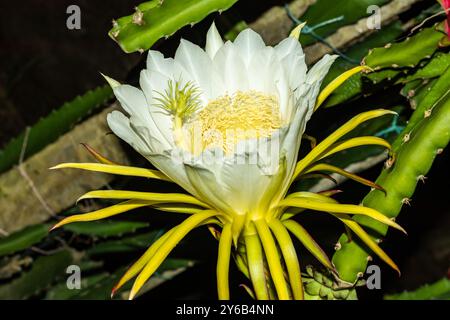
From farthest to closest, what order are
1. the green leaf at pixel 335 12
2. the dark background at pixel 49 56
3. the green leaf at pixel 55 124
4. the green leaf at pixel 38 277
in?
the dark background at pixel 49 56 → the green leaf at pixel 38 277 → the green leaf at pixel 55 124 → the green leaf at pixel 335 12

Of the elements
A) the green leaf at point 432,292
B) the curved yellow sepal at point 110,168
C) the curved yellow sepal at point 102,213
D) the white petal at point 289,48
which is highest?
the white petal at point 289,48

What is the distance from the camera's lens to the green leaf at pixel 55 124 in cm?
129

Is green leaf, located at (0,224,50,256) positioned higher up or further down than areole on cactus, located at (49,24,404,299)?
higher up

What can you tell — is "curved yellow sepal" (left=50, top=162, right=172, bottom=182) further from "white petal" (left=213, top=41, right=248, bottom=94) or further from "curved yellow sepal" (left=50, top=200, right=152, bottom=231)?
"white petal" (left=213, top=41, right=248, bottom=94)

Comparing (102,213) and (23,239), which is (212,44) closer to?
(102,213)

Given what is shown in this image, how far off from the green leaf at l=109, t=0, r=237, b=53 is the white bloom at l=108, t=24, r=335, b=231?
63 millimetres

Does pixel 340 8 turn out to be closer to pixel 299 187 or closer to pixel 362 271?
pixel 299 187

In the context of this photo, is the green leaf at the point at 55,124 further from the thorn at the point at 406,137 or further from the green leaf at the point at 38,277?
the thorn at the point at 406,137

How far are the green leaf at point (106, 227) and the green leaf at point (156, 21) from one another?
0.49m

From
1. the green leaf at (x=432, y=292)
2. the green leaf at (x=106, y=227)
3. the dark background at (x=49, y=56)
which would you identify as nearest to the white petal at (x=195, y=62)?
the green leaf at (x=106, y=227)

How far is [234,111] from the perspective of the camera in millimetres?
847

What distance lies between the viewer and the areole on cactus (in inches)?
29.5

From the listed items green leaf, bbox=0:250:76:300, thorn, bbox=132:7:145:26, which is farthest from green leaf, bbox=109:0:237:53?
green leaf, bbox=0:250:76:300

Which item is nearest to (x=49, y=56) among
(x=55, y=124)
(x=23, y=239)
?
Answer: (x=55, y=124)
